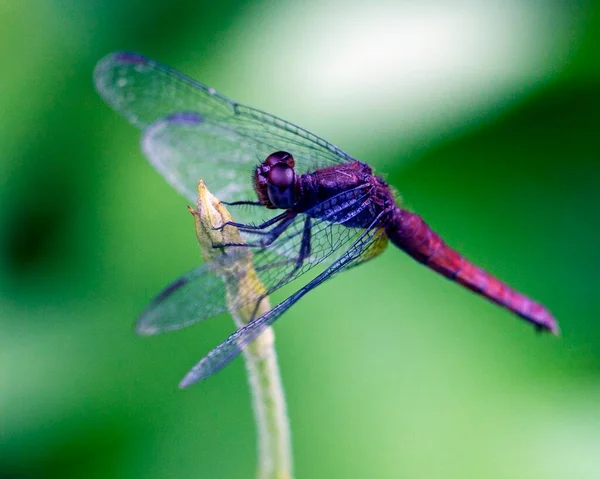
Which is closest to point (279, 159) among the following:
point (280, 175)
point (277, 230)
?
point (280, 175)

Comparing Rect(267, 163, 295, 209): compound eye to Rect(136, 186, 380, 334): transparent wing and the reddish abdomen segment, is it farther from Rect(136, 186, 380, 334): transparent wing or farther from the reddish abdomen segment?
the reddish abdomen segment

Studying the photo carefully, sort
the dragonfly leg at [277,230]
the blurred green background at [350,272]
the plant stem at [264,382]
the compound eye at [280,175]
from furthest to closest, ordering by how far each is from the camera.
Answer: the blurred green background at [350,272] < the compound eye at [280,175] < the dragonfly leg at [277,230] < the plant stem at [264,382]

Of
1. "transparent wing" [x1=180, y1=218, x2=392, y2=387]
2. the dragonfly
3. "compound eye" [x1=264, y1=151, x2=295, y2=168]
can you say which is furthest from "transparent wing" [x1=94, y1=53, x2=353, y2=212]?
"transparent wing" [x1=180, y1=218, x2=392, y2=387]

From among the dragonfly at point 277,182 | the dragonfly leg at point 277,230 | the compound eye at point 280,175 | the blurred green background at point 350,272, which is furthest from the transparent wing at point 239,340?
the blurred green background at point 350,272

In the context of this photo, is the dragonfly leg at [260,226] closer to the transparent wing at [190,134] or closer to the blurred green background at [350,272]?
the transparent wing at [190,134]

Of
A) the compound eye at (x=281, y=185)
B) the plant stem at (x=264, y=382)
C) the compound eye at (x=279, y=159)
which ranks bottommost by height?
the plant stem at (x=264, y=382)

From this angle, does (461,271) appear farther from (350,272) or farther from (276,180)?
(276,180)
